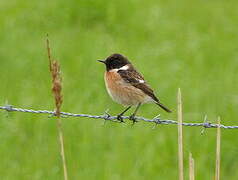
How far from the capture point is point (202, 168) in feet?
23.6

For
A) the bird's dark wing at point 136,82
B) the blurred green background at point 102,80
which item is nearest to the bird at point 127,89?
the bird's dark wing at point 136,82

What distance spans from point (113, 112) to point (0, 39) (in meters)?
2.76

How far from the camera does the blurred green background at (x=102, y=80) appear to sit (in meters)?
7.20

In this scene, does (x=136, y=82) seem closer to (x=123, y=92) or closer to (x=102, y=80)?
(x=123, y=92)

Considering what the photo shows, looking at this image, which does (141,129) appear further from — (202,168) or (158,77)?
(158,77)

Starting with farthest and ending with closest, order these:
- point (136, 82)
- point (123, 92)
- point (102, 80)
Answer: point (102, 80), point (136, 82), point (123, 92)

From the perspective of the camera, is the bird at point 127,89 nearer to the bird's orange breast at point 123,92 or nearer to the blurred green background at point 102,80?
the bird's orange breast at point 123,92

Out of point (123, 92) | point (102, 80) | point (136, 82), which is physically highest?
point (102, 80)

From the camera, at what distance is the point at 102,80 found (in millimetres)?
9172

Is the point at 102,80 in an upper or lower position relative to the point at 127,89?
upper

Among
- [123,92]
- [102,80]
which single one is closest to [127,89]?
A: [123,92]

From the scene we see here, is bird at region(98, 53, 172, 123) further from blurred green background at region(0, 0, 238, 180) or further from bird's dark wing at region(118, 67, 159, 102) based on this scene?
blurred green background at region(0, 0, 238, 180)

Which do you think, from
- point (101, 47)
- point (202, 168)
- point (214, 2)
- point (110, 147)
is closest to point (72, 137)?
point (110, 147)

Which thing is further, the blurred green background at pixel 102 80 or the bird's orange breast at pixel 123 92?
the blurred green background at pixel 102 80
